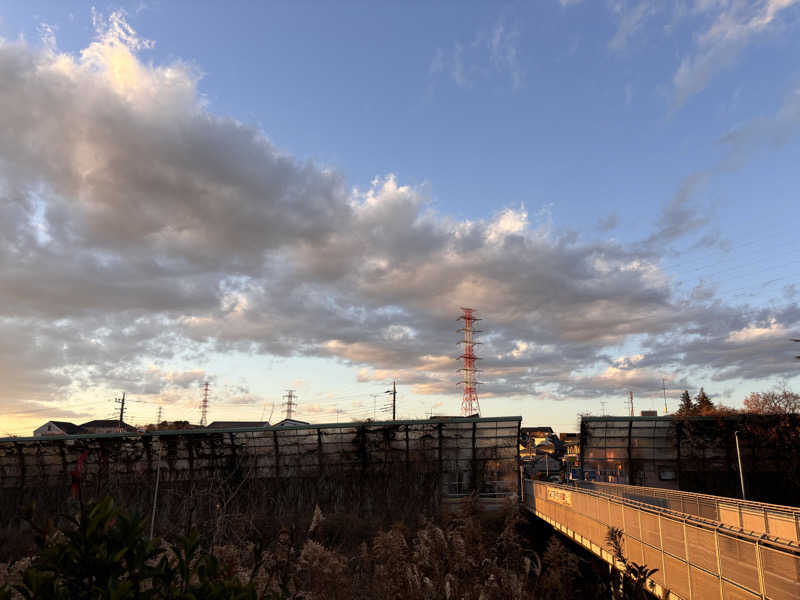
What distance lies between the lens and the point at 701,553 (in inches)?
421

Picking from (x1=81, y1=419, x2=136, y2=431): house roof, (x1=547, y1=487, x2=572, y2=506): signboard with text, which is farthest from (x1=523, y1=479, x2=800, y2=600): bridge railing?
(x1=81, y1=419, x2=136, y2=431): house roof

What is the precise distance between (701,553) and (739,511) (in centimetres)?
1073

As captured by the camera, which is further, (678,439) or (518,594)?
(678,439)

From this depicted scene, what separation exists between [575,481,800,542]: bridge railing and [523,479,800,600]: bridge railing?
230 centimetres

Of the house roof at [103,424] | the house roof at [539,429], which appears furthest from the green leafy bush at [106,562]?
the house roof at [539,429]

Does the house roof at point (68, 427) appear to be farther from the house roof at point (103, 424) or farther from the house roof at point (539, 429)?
the house roof at point (539, 429)

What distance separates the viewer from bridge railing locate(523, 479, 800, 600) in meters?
8.22

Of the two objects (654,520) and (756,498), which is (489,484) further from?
(654,520)

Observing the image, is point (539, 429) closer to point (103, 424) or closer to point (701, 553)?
point (103, 424)

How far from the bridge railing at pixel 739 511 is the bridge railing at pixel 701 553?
90.4 inches

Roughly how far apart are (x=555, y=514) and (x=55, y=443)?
39846mm

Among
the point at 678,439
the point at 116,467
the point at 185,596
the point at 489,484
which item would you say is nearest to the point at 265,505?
the point at 116,467

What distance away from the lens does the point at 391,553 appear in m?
8.30

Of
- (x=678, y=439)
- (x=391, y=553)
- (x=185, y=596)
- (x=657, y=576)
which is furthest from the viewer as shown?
(x=678, y=439)
